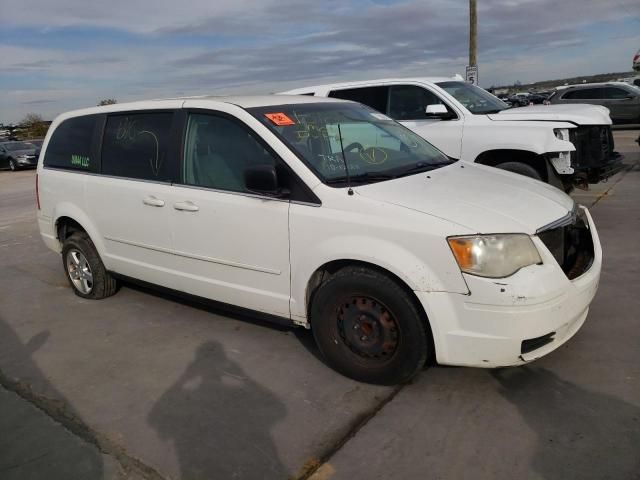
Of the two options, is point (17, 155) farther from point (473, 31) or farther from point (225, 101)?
point (225, 101)

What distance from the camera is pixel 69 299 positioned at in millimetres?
5332

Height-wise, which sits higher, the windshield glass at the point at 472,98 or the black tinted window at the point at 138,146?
the windshield glass at the point at 472,98

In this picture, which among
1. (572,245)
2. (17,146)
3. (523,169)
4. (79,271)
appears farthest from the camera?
(17,146)

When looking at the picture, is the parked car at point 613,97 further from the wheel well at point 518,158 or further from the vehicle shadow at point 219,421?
the vehicle shadow at point 219,421

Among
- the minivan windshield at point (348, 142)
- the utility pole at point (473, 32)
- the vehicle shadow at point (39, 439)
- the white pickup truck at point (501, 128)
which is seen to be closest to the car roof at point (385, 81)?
the white pickup truck at point (501, 128)

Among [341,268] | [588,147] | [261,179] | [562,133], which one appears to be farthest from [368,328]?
[588,147]

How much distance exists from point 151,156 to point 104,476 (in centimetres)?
240

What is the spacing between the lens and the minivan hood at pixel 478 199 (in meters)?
2.96

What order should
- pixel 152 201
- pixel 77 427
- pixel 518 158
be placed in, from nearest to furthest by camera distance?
1. pixel 77 427
2. pixel 152 201
3. pixel 518 158

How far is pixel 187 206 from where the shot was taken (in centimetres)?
387

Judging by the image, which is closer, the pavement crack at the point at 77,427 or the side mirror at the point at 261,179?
the pavement crack at the point at 77,427

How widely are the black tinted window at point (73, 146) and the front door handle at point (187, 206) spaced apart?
1251 mm

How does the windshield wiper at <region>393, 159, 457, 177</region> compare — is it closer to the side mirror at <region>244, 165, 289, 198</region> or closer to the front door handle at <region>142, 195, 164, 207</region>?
the side mirror at <region>244, 165, 289, 198</region>

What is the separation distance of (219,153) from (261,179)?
680 mm
